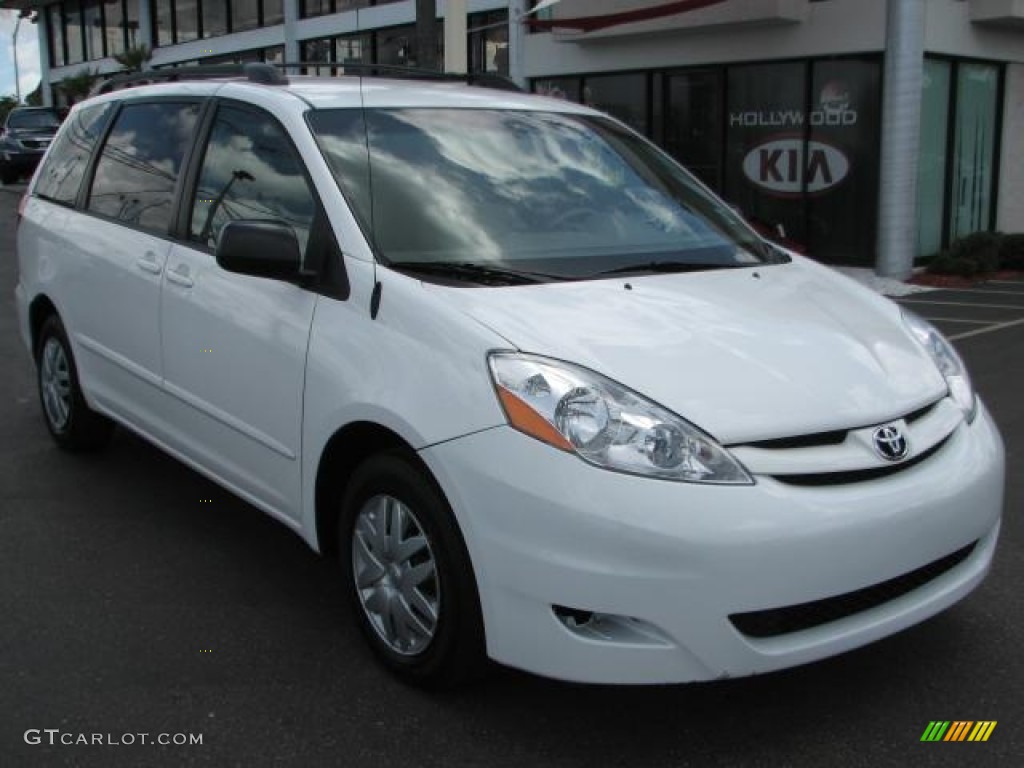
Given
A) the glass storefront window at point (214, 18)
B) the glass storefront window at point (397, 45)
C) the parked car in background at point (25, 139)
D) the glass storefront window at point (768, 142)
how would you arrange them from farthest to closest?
the parked car in background at point (25, 139)
the glass storefront window at point (214, 18)
the glass storefront window at point (397, 45)
the glass storefront window at point (768, 142)

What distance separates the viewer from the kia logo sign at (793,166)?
13852 mm

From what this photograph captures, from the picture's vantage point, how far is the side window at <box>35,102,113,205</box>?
17.4ft

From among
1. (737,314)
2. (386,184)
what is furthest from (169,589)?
(737,314)

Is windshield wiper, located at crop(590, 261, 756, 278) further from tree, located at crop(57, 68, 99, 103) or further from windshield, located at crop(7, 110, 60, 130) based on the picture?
tree, located at crop(57, 68, 99, 103)

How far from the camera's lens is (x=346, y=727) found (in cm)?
301

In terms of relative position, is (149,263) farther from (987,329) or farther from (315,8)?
(315,8)

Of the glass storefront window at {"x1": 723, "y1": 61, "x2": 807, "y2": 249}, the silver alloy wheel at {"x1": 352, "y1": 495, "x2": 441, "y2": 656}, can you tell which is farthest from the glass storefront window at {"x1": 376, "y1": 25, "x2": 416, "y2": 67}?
the silver alloy wheel at {"x1": 352, "y1": 495, "x2": 441, "y2": 656}

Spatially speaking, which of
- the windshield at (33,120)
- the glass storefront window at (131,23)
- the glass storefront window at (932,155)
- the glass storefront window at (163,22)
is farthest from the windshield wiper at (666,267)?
the glass storefront window at (131,23)

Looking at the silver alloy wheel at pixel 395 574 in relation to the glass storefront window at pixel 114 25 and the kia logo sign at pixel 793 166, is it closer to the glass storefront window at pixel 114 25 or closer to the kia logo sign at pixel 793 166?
the kia logo sign at pixel 793 166

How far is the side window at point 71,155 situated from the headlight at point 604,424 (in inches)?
131

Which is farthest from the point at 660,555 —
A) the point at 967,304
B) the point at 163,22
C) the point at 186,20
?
the point at 163,22

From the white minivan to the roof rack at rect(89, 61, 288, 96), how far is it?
0.08ft

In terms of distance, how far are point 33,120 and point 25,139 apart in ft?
3.37

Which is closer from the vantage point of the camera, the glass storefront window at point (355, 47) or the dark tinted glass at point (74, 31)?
the glass storefront window at point (355, 47)
